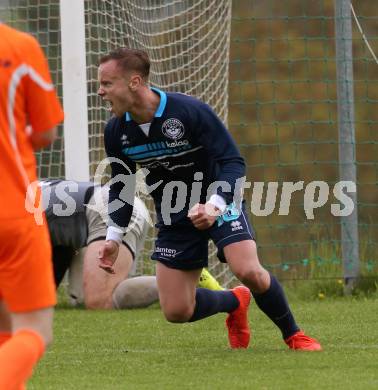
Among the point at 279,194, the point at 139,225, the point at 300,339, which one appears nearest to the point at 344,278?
the point at 139,225

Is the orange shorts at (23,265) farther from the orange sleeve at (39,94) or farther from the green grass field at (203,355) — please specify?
the green grass field at (203,355)

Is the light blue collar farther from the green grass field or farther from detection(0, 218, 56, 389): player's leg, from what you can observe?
detection(0, 218, 56, 389): player's leg

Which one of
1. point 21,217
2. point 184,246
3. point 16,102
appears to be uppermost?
point 16,102

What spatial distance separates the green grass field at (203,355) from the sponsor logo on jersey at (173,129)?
1043 mm

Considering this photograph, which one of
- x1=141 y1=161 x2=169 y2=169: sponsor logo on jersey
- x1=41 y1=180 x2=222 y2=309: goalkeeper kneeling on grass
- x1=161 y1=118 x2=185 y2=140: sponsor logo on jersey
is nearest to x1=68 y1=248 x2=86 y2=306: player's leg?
x1=41 y1=180 x2=222 y2=309: goalkeeper kneeling on grass

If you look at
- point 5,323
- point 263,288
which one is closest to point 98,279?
point 263,288

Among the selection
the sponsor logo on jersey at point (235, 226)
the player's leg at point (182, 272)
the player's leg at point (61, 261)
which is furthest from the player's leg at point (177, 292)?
the player's leg at point (61, 261)

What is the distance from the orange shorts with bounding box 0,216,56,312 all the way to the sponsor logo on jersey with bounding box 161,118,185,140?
212 cm

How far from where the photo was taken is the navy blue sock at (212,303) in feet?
20.5

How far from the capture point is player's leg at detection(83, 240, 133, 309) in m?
8.66

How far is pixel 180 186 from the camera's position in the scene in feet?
19.9

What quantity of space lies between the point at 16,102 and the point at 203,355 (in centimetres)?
252

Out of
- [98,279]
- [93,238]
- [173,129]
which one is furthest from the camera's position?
[93,238]

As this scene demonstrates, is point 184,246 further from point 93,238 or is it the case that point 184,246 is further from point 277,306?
point 93,238
